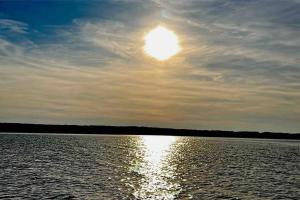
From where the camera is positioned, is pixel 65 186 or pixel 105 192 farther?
pixel 65 186

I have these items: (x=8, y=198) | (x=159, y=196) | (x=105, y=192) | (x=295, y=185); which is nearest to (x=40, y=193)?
(x=8, y=198)

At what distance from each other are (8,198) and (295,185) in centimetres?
4074

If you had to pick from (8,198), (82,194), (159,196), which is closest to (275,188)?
(159,196)

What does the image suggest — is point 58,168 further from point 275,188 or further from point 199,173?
point 275,188

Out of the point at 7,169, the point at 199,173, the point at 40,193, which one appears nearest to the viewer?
the point at 40,193

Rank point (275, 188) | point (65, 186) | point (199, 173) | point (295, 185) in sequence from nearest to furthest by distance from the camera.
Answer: point (65, 186)
point (275, 188)
point (295, 185)
point (199, 173)

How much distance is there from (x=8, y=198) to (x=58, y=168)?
104 ft

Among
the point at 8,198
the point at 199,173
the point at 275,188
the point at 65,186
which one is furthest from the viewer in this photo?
the point at 199,173

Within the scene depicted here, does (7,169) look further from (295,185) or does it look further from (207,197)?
(295,185)

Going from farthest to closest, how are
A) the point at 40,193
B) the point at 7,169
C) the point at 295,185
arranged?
the point at 7,169 < the point at 295,185 < the point at 40,193

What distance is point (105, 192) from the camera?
52.0m

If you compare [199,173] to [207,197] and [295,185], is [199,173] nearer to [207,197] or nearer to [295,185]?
[295,185]

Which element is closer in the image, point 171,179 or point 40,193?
point 40,193

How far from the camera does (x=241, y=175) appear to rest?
7556cm
